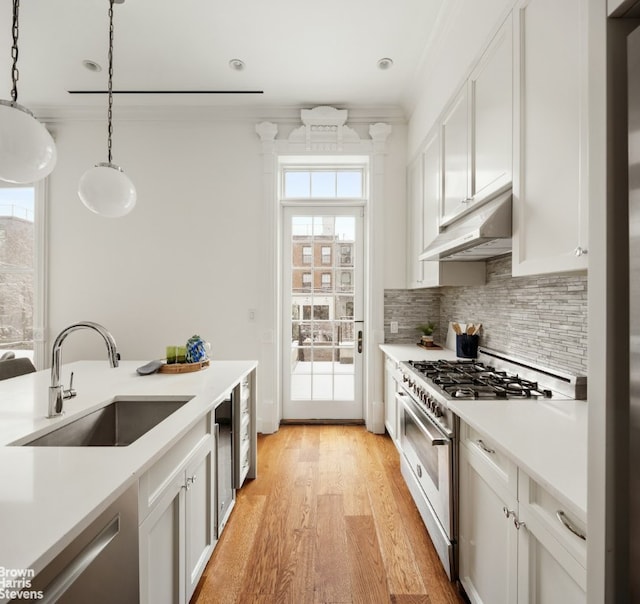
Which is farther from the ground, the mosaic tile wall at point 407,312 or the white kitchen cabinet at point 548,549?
the mosaic tile wall at point 407,312

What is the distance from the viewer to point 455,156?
2137 mm

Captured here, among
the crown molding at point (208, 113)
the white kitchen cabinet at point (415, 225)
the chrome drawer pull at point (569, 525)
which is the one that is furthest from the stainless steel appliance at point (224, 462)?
the crown molding at point (208, 113)

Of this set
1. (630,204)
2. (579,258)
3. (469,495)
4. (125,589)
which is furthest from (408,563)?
(630,204)

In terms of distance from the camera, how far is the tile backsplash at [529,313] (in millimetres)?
1585

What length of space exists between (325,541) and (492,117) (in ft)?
7.56

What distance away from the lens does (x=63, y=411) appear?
138 centimetres

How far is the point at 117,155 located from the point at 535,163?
357cm

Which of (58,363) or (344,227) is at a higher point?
(344,227)

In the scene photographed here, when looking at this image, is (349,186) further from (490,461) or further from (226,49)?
(490,461)

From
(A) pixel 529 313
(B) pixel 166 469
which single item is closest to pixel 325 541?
(B) pixel 166 469

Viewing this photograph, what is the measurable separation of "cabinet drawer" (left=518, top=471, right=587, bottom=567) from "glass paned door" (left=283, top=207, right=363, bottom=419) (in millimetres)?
2600

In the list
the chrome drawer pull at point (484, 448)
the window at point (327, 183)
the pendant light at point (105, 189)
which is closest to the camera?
the chrome drawer pull at point (484, 448)

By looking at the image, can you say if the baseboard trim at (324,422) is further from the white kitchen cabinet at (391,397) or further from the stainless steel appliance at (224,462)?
the stainless steel appliance at (224,462)

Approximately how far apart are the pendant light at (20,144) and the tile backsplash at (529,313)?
2.23 m
